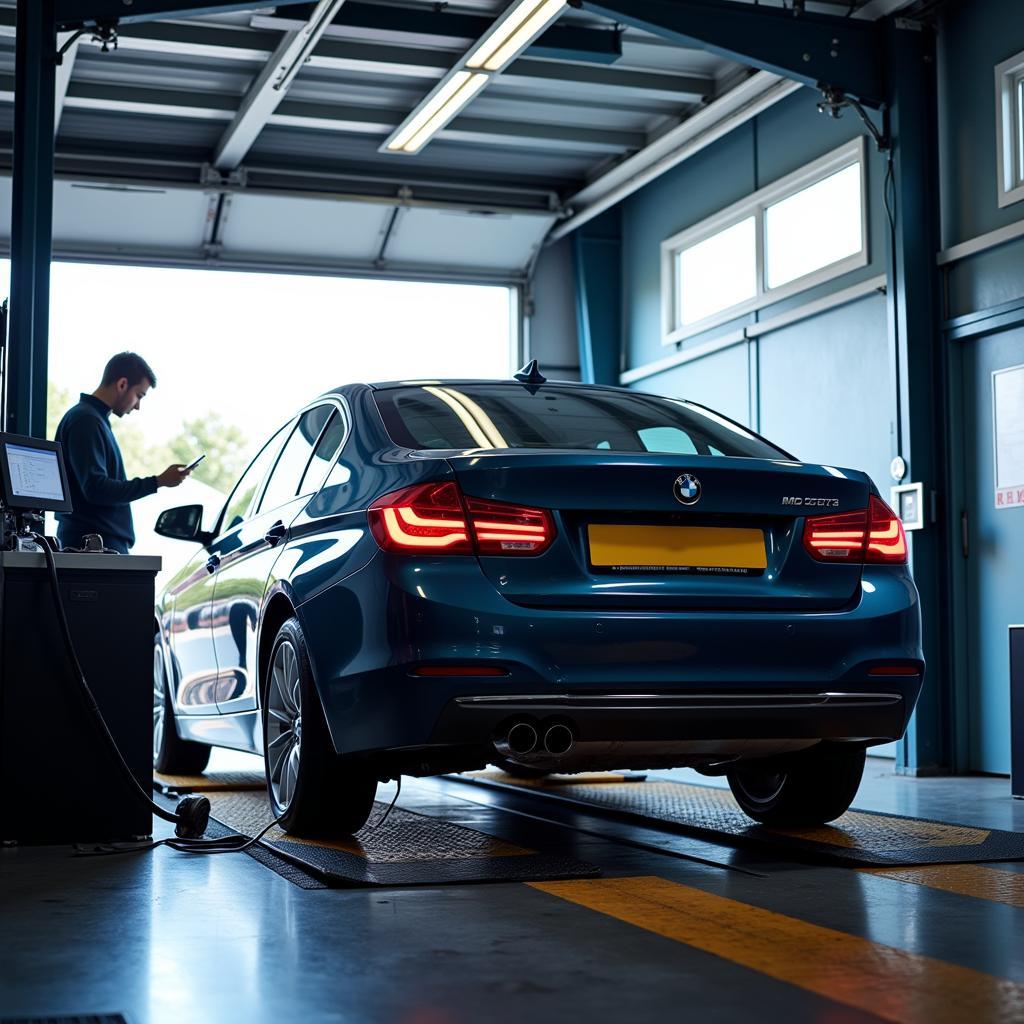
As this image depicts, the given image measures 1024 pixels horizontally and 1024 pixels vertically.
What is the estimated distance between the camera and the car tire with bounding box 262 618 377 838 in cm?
462

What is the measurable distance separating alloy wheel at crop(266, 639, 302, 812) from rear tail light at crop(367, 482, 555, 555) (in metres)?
0.81

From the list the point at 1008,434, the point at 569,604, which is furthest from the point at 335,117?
the point at 569,604

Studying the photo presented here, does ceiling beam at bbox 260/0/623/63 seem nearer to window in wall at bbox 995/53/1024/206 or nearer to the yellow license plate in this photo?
window in wall at bbox 995/53/1024/206

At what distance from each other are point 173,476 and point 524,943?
4.18m

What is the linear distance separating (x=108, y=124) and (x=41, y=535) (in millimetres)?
8270

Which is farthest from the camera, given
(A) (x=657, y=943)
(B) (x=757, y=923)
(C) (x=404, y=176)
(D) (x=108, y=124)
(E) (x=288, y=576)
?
(C) (x=404, y=176)

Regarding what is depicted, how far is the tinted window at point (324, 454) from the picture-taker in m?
5.02

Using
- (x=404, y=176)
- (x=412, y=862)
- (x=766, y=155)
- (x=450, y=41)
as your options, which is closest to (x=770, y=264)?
(x=766, y=155)

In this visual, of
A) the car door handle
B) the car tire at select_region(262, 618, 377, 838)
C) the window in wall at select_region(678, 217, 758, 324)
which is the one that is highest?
the window in wall at select_region(678, 217, 758, 324)

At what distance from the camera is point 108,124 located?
495 inches

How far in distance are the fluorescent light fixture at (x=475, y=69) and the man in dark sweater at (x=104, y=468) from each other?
11.8ft

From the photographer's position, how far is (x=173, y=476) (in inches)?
274

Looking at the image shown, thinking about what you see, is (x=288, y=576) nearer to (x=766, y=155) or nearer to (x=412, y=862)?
(x=412, y=862)

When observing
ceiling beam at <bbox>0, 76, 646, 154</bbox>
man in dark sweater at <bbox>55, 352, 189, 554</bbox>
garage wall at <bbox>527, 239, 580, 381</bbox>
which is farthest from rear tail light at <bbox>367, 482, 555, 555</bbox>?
garage wall at <bbox>527, 239, 580, 381</bbox>
